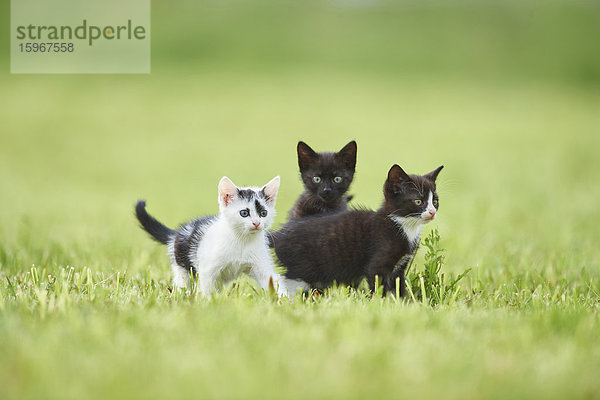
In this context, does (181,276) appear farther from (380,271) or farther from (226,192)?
(380,271)

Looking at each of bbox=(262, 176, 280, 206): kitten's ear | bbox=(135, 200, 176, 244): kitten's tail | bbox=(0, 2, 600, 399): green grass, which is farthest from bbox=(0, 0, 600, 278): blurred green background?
bbox=(262, 176, 280, 206): kitten's ear

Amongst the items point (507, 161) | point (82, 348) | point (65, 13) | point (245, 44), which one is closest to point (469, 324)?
point (82, 348)

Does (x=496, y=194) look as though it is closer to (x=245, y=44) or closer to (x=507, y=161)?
(x=507, y=161)

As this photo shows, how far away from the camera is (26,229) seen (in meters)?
7.59

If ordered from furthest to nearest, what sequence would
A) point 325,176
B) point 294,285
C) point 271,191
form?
1. point 325,176
2. point 294,285
3. point 271,191

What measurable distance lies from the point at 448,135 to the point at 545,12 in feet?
57.8

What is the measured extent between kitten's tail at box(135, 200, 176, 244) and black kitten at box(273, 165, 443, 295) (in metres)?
0.95

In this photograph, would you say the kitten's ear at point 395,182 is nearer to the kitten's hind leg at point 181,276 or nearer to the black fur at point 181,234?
the black fur at point 181,234

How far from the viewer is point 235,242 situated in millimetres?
4512

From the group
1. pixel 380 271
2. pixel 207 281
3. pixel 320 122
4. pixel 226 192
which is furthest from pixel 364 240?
pixel 320 122

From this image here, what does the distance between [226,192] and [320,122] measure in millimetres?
15890

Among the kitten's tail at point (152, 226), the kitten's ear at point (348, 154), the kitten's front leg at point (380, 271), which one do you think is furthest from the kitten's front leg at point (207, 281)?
the kitten's ear at point (348, 154)

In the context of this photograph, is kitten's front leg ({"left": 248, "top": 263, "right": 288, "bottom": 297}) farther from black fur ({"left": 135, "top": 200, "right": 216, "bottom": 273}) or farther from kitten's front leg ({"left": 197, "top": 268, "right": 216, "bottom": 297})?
black fur ({"left": 135, "top": 200, "right": 216, "bottom": 273})

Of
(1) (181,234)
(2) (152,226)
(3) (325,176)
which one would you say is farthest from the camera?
(3) (325,176)
